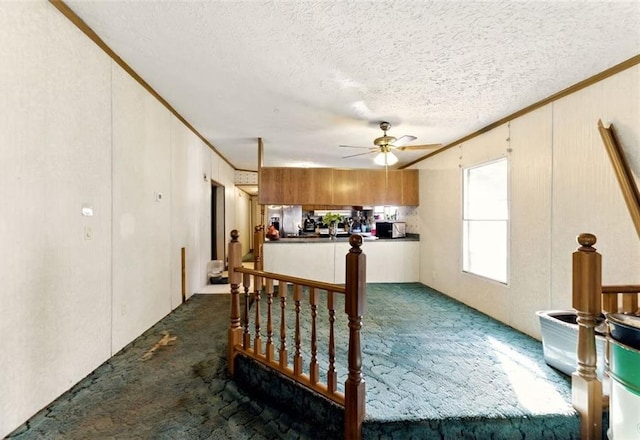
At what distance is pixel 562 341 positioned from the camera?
7.49 feet

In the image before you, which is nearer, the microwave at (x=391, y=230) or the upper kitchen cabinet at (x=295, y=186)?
the upper kitchen cabinet at (x=295, y=186)

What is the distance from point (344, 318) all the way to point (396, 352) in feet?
3.24

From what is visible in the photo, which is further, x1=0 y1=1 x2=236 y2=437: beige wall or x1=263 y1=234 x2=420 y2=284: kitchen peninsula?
x1=263 y1=234 x2=420 y2=284: kitchen peninsula

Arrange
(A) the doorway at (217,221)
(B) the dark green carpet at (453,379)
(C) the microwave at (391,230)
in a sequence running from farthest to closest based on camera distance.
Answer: (A) the doorway at (217,221) < (C) the microwave at (391,230) < (B) the dark green carpet at (453,379)

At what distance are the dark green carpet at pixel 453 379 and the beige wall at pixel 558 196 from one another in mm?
467

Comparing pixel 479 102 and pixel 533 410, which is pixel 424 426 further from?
pixel 479 102

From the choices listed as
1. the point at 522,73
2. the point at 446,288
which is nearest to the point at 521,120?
the point at 522,73

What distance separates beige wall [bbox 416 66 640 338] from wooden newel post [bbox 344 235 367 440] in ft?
7.09

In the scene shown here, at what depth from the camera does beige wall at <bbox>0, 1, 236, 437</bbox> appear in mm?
1657

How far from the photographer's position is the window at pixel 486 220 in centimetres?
369

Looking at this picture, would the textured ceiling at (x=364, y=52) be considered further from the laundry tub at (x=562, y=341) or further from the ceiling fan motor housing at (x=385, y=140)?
the laundry tub at (x=562, y=341)

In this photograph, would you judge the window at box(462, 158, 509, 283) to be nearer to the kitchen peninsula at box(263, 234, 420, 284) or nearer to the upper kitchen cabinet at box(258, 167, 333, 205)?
the kitchen peninsula at box(263, 234, 420, 284)

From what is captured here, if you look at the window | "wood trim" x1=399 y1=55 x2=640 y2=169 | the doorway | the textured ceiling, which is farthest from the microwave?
the doorway

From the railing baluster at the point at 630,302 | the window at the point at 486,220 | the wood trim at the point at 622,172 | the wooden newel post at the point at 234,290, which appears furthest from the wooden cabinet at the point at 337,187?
the railing baluster at the point at 630,302
